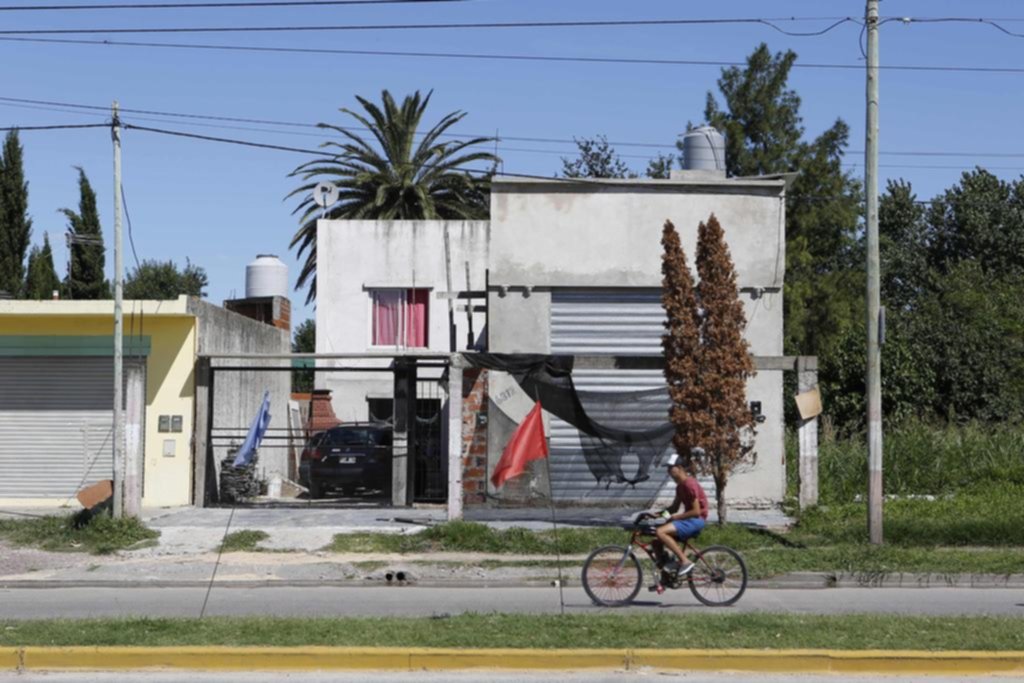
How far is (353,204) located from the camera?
1843 inches

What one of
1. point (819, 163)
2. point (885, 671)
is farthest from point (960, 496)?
point (819, 163)

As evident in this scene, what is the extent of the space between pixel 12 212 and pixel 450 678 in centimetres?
3842

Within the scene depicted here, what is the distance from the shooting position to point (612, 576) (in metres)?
14.3

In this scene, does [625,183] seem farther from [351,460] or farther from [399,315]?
[399,315]

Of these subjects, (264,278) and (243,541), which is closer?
(243,541)

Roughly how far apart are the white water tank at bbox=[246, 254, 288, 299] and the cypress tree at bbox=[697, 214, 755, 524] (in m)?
18.3

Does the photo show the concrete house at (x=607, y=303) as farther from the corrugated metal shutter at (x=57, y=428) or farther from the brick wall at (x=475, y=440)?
the corrugated metal shutter at (x=57, y=428)

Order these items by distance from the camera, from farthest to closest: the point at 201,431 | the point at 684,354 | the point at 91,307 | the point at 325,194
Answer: the point at 325,194 < the point at 201,431 < the point at 91,307 < the point at 684,354

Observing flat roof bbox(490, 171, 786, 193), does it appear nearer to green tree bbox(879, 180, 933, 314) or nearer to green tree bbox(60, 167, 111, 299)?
green tree bbox(60, 167, 111, 299)

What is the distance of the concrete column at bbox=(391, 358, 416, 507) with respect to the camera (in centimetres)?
2447

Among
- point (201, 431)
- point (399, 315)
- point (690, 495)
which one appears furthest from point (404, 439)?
point (399, 315)

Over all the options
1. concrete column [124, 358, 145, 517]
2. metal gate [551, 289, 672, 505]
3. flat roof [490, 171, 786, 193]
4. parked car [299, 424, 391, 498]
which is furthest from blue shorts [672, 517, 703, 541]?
parked car [299, 424, 391, 498]

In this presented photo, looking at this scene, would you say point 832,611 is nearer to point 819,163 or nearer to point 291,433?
point 291,433

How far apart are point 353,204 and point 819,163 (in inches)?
645
